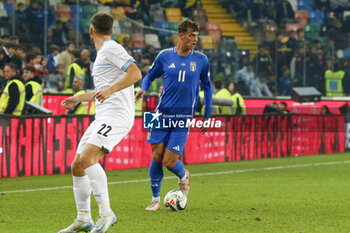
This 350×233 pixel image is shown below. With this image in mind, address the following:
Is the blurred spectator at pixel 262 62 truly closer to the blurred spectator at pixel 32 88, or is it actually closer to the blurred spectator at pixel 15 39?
the blurred spectator at pixel 15 39

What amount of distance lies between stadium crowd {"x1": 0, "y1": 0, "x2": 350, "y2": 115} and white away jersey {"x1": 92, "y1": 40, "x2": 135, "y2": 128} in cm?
875

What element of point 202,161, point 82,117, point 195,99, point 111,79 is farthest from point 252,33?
point 111,79

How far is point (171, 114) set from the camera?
29.8ft

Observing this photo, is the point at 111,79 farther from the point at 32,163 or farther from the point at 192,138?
the point at 192,138

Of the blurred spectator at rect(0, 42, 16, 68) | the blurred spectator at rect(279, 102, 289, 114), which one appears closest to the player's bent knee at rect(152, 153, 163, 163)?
the blurred spectator at rect(0, 42, 16, 68)

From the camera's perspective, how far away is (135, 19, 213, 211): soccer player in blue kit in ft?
29.9

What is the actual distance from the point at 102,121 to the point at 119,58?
1.76 feet

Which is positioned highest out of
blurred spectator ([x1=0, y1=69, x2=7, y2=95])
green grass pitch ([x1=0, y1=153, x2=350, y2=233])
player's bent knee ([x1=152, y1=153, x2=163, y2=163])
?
blurred spectator ([x1=0, y1=69, x2=7, y2=95])

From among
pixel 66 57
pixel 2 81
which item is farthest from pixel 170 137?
pixel 66 57

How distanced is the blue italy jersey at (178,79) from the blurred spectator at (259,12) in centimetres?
1928

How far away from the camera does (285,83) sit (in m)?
22.5

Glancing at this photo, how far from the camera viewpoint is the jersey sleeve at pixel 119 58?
656 cm

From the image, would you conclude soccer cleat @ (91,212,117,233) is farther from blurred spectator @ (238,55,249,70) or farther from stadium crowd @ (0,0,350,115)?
blurred spectator @ (238,55,249,70)

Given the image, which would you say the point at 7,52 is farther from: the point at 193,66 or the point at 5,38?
the point at 193,66
